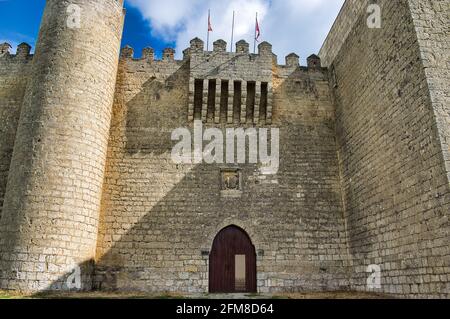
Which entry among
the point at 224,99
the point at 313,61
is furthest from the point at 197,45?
the point at 313,61

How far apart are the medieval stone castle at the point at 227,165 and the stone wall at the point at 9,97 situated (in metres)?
0.04

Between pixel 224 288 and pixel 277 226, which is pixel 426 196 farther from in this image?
pixel 224 288

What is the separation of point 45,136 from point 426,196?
743 cm

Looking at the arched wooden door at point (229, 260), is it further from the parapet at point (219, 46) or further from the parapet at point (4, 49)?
the parapet at point (4, 49)

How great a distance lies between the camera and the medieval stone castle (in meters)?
6.52

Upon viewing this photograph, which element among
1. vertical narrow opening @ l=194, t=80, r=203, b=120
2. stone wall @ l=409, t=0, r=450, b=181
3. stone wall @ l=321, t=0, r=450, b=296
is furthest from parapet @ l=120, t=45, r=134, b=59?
stone wall @ l=409, t=0, r=450, b=181

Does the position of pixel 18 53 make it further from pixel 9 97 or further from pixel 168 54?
pixel 168 54

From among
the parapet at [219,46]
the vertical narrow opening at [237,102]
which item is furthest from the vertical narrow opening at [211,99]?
the parapet at [219,46]

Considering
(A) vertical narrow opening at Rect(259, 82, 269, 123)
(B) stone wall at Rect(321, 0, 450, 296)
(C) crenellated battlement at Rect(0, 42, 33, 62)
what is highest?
(C) crenellated battlement at Rect(0, 42, 33, 62)

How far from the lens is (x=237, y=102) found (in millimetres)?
9969

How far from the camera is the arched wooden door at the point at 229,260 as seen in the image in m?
8.38

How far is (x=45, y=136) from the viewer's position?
776 cm

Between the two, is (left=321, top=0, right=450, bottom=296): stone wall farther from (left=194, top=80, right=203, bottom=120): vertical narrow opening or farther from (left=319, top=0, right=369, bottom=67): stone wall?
(left=194, top=80, right=203, bottom=120): vertical narrow opening

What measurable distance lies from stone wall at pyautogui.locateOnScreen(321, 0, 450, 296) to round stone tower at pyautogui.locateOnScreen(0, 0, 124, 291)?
235 inches
